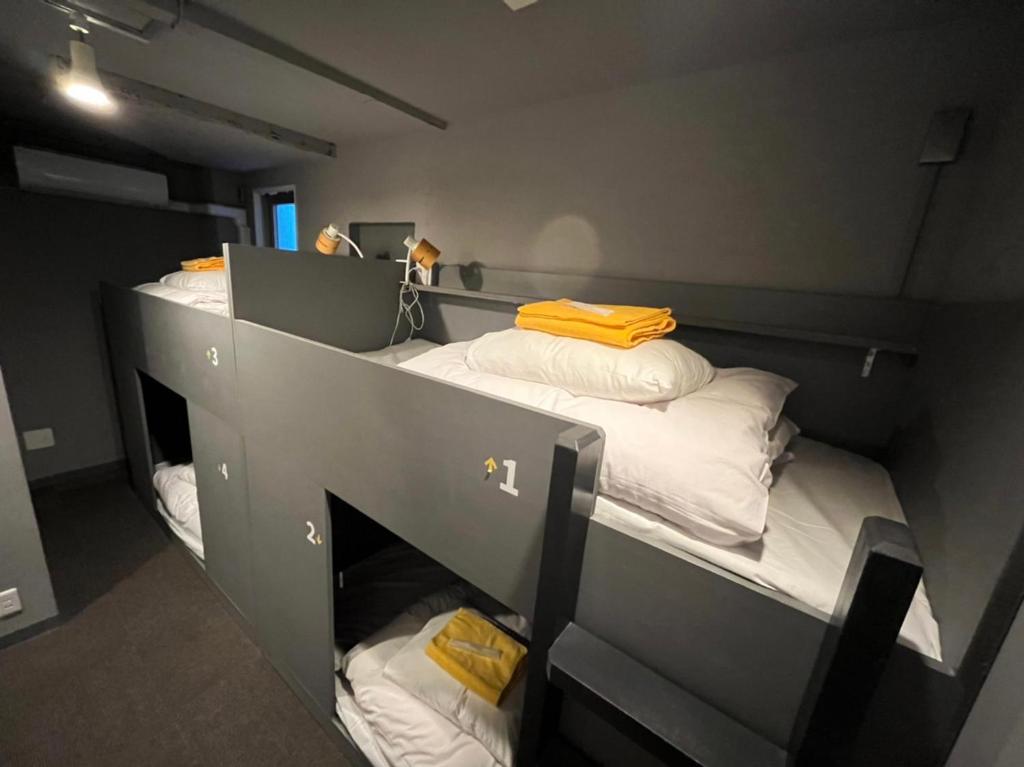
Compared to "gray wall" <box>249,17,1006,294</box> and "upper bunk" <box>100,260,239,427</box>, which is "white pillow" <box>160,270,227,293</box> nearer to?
"upper bunk" <box>100,260,239,427</box>

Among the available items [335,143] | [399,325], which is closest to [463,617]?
[399,325]

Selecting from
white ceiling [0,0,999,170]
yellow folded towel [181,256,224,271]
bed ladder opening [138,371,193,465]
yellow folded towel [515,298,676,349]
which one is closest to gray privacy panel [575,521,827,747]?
yellow folded towel [515,298,676,349]

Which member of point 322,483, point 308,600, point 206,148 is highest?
point 206,148

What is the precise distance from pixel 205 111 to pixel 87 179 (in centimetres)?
127

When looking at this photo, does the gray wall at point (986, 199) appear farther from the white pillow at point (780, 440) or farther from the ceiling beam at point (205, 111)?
the ceiling beam at point (205, 111)

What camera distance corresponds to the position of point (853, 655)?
1.38 ft

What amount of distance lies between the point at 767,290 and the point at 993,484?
2.72ft

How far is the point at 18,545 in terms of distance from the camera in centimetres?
153

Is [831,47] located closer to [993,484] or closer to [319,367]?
[993,484]

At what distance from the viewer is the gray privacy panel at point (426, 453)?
2.20 ft

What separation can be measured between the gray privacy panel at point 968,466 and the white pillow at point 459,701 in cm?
97

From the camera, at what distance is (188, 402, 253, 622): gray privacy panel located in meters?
1.46

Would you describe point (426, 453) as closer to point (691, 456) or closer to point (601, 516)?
point (601, 516)

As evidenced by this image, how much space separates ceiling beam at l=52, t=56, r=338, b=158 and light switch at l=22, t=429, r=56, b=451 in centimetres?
224
